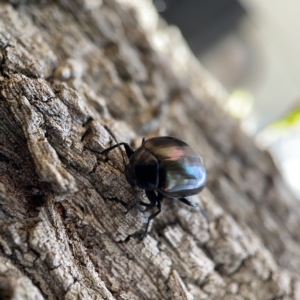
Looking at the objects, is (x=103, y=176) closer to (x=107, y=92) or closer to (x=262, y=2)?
(x=107, y=92)

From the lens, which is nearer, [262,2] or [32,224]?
[32,224]

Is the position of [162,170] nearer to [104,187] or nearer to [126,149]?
[126,149]

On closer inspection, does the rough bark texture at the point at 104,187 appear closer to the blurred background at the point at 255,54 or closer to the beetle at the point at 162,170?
the beetle at the point at 162,170

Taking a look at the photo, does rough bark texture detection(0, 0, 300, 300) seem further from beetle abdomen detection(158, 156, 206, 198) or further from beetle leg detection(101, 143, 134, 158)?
beetle abdomen detection(158, 156, 206, 198)

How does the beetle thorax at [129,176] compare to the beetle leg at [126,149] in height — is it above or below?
below

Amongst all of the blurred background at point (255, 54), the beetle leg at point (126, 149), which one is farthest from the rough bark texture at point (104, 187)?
the blurred background at point (255, 54)

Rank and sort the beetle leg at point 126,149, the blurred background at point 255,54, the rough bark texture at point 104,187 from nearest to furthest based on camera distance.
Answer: the rough bark texture at point 104,187 < the beetle leg at point 126,149 < the blurred background at point 255,54

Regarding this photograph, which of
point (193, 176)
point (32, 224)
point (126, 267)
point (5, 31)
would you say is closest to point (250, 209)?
point (193, 176)

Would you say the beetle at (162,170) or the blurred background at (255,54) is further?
the blurred background at (255,54)

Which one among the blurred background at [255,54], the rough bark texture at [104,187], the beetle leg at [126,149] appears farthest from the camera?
the blurred background at [255,54]
